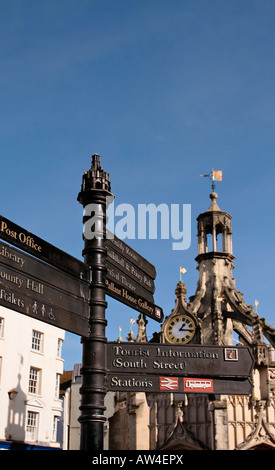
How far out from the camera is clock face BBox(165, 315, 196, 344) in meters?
34.7

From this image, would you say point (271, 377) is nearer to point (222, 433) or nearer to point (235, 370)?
point (222, 433)

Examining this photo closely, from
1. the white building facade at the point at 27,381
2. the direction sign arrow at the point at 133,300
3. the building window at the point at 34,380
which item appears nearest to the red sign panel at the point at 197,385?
the direction sign arrow at the point at 133,300

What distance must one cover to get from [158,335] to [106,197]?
26.7 metres

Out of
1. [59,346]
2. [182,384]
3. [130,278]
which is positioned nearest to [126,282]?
[130,278]

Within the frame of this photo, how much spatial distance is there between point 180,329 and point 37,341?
25.7 ft

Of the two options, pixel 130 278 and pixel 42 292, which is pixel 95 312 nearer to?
pixel 42 292

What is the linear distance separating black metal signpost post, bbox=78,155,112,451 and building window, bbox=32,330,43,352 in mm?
25168

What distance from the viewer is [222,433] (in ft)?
106

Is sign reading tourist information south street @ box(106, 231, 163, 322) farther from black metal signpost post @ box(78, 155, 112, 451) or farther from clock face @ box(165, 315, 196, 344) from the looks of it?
clock face @ box(165, 315, 196, 344)

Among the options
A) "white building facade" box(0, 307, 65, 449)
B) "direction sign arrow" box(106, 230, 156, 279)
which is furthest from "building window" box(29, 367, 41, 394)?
"direction sign arrow" box(106, 230, 156, 279)

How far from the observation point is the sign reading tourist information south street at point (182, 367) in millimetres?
8695

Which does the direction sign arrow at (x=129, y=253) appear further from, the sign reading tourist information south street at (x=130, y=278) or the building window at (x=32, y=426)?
the building window at (x=32, y=426)

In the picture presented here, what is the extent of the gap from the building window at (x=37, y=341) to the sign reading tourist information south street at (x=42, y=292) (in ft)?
84.1

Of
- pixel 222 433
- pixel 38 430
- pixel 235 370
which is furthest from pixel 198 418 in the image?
pixel 235 370
